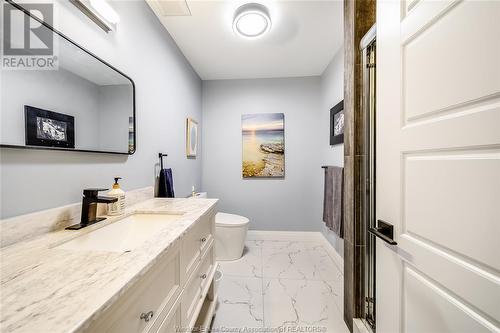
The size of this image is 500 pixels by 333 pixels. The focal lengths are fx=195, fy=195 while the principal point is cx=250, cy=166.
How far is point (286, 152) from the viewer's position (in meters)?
2.85

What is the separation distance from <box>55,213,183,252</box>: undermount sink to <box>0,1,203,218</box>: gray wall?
21 centimetres

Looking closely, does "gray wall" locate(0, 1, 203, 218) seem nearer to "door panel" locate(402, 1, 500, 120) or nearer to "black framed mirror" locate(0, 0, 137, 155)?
"black framed mirror" locate(0, 0, 137, 155)

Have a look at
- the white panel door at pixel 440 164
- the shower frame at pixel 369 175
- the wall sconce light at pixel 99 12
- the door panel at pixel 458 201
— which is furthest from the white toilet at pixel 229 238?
the wall sconce light at pixel 99 12

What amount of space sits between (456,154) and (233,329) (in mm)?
1574

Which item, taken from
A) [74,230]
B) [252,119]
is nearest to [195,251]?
[74,230]

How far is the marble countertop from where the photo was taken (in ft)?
1.11

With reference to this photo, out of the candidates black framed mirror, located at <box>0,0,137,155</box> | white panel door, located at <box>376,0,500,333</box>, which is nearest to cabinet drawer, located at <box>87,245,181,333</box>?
black framed mirror, located at <box>0,0,137,155</box>

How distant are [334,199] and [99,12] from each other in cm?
234

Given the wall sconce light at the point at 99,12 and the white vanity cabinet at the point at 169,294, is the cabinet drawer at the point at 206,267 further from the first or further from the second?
the wall sconce light at the point at 99,12

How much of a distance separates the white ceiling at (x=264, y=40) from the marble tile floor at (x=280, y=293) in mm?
2379

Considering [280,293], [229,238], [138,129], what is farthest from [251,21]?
[280,293]

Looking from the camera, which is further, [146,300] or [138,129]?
[138,129]

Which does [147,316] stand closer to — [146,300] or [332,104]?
[146,300]

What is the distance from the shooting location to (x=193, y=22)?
5.65 feet
